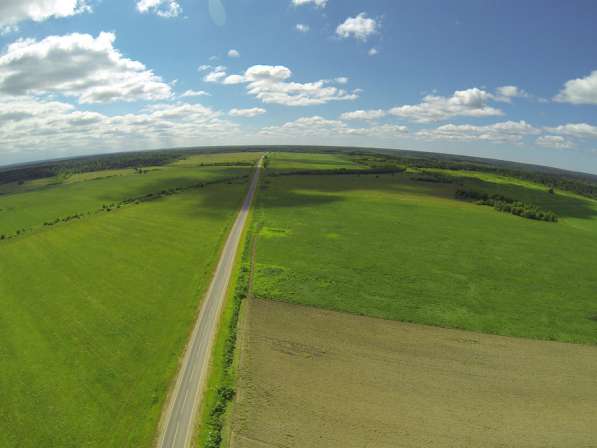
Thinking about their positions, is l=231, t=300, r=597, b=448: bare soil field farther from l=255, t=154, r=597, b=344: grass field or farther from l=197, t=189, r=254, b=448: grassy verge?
l=255, t=154, r=597, b=344: grass field

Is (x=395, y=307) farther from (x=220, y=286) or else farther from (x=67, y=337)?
(x=67, y=337)

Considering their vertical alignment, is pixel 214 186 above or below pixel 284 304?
above

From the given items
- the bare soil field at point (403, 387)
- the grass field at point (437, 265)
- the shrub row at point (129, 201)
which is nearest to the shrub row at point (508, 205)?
the grass field at point (437, 265)

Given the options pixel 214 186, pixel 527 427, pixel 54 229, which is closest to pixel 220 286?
pixel 527 427

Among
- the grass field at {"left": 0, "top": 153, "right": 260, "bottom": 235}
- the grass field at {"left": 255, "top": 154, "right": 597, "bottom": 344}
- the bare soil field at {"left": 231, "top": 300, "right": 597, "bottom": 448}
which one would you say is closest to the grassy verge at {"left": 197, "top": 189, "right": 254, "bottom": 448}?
the bare soil field at {"left": 231, "top": 300, "right": 597, "bottom": 448}

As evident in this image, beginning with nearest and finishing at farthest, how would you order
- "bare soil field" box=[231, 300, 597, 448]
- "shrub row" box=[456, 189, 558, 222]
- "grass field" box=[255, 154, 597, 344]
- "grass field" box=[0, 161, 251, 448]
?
"bare soil field" box=[231, 300, 597, 448]
"grass field" box=[0, 161, 251, 448]
"grass field" box=[255, 154, 597, 344]
"shrub row" box=[456, 189, 558, 222]

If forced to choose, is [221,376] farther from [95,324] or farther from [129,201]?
[129,201]

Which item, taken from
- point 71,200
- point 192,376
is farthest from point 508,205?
point 71,200
